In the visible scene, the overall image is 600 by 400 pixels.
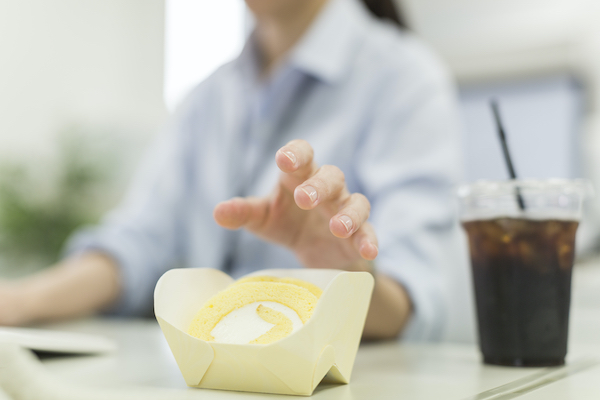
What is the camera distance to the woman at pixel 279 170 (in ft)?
3.14

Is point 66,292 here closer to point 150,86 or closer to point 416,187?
point 416,187

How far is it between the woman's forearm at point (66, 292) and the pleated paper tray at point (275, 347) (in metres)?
0.73

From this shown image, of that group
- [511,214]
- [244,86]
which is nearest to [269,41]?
[244,86]

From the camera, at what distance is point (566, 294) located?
54 cm

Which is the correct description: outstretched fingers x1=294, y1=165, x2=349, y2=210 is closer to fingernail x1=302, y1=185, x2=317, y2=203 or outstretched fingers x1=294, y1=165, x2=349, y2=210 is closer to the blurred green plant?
fingernail x1=302, y1=185, x2=317, y2=203

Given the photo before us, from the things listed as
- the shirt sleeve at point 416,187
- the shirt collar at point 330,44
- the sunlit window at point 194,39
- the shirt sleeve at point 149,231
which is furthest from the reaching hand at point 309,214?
the sunlit window at point 194,39

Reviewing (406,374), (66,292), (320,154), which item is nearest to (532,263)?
(406,374)

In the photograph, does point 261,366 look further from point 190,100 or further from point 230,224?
point 190,100

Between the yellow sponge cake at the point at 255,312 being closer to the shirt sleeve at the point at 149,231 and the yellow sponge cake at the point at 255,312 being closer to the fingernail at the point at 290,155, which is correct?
the fingernail at the point at 290,155

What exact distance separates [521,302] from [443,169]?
513mm

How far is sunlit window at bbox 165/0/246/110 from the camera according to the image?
3473 millimetres

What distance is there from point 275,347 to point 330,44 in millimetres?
943

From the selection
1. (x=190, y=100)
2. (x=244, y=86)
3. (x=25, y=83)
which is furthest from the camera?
(x=25, y=83)

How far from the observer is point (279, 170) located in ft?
2.64
